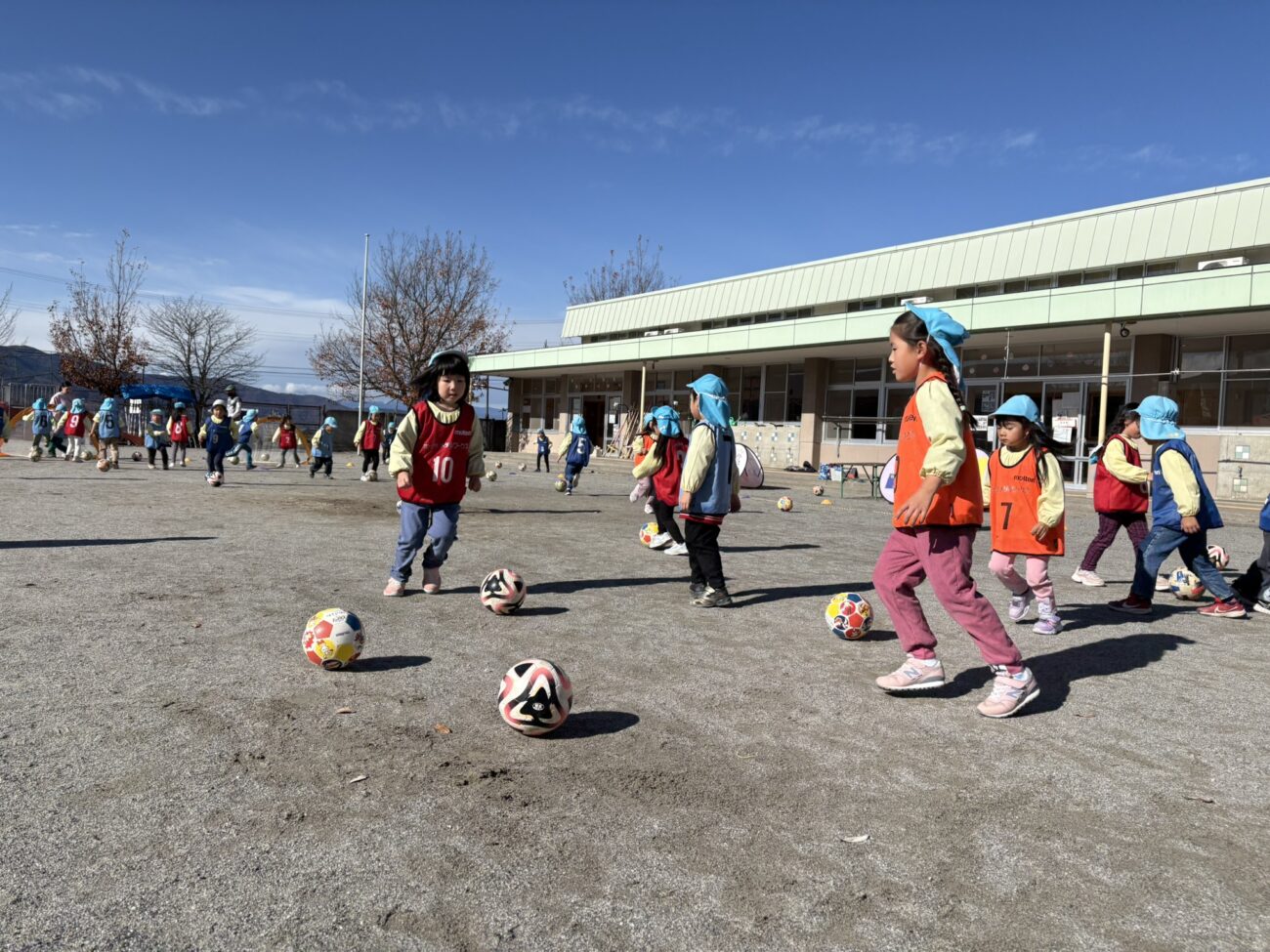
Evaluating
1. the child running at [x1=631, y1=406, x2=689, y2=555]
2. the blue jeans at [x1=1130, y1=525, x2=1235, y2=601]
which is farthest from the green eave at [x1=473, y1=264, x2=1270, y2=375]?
the child running at [x1=631, y1=406, x2=689, y2=555]

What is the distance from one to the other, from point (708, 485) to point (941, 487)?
9.11 ft

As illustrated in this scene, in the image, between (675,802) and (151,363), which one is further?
(151,363)

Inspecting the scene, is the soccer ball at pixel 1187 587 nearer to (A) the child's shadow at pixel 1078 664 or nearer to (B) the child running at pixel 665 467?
(A) the child's shadow at pixel 1078 664

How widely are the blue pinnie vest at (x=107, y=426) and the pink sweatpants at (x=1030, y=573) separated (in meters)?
22.8

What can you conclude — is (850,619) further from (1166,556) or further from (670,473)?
(670,473)

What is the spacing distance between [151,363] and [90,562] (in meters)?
50.4

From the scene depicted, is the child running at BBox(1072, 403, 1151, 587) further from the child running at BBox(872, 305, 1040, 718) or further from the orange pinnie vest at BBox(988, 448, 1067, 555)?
the child running at BBox(872, 305, 1040, 718)

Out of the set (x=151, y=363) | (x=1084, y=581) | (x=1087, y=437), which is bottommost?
(x=1084, y=581)

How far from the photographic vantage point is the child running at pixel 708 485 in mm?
6727

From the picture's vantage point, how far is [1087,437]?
23.0 meters

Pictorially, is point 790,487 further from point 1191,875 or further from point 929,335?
point 1191,875

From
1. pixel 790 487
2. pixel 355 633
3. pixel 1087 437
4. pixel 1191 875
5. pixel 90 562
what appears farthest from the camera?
pixel 790 487

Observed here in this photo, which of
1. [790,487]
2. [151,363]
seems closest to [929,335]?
[790,487]

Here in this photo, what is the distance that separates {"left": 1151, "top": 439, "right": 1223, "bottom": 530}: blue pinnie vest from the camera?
6.87m
